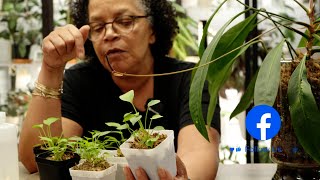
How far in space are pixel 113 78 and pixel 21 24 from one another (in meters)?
1.87

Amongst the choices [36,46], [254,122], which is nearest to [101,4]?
[254,122]

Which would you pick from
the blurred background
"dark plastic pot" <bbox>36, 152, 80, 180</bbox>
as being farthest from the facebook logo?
the blurred background

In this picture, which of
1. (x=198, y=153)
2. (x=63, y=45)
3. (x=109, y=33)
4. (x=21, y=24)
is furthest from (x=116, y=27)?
(x=21, y=24)

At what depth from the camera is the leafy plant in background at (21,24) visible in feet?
10.3

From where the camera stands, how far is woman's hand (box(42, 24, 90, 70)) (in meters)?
1.25

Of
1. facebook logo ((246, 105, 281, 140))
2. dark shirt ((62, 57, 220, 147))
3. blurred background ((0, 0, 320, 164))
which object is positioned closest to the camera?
facebook logo ((246, 105, 281, 140))

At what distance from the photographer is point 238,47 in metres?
0.88

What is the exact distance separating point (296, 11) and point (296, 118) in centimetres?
238

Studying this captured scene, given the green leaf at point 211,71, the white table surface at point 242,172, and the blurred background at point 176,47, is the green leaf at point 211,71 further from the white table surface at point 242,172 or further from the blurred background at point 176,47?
the blurred background at point 176,47

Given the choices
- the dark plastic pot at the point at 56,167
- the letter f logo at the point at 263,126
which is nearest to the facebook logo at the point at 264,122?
the letter f logo at the point at 263,126

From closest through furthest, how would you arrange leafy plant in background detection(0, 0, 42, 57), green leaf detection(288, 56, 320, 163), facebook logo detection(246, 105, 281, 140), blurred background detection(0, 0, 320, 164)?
green leaf detection(288, 56, 320, 163), facebook logo detection(246, 105, 281, 140), blurred background detection(0, 0, 320, 164), leafy plant in background detection(0, 0, 42, 57)

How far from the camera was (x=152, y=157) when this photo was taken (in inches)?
30.3

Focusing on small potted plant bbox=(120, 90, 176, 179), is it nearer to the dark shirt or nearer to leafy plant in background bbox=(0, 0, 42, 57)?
the dark shirt

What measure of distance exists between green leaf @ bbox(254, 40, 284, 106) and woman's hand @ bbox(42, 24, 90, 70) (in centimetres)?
62
